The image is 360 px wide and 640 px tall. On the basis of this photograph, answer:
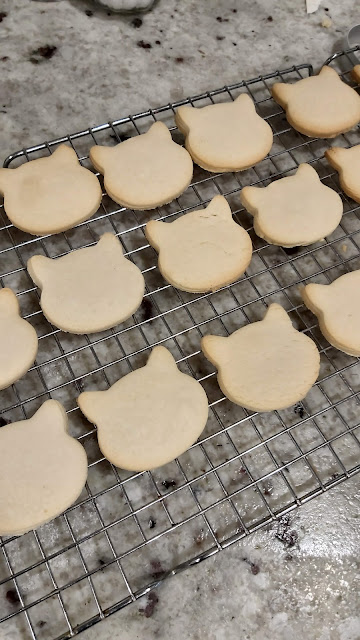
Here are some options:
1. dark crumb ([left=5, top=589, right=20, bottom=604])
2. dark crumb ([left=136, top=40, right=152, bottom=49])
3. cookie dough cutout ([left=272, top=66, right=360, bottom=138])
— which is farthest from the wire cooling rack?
dark crumb ([left=136, top=40, right=152, bottom=49])

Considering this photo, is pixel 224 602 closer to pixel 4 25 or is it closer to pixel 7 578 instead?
pixel 7 578

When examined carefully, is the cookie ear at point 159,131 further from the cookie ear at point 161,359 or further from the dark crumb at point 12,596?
the dark crumb at point 12,596

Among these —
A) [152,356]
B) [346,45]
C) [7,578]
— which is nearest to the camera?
[7,578]

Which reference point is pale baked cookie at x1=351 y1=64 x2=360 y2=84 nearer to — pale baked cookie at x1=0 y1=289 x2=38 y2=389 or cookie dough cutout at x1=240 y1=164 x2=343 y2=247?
cookie dough cutout at x1=240 y1=164 x2=343 y2=247

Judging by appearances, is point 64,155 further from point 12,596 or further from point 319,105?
point 12,596

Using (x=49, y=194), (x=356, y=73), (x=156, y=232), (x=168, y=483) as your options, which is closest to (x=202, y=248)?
(x=156, y=232)

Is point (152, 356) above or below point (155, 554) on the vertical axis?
above

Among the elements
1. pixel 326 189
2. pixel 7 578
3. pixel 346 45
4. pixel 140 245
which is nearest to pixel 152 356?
pixel 140 245

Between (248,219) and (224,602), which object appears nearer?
(224,602)
